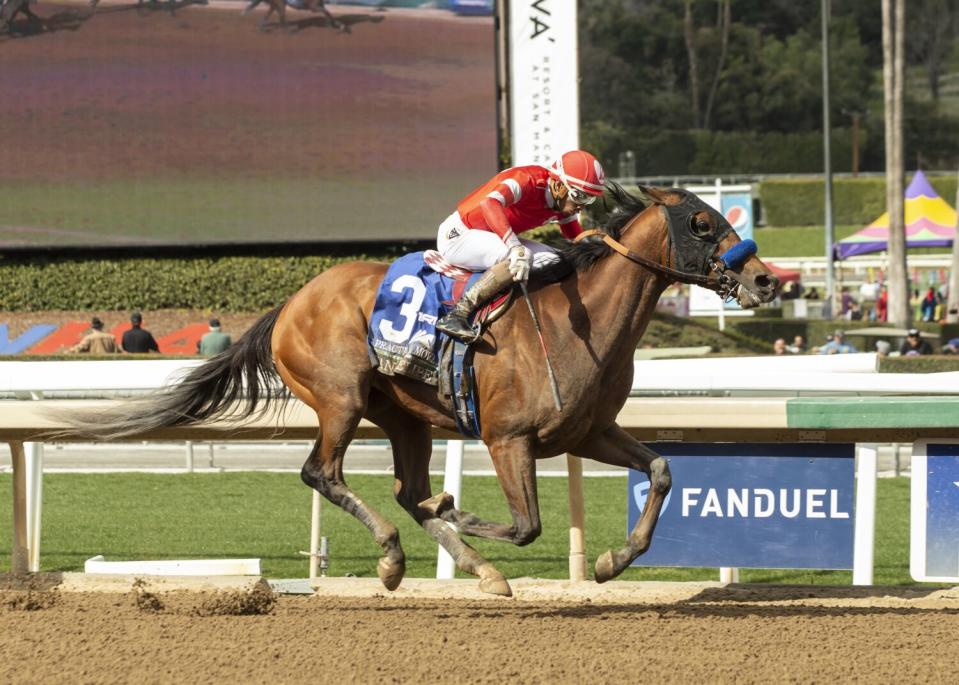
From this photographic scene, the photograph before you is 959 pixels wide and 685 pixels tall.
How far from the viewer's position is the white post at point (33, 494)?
6.13 m

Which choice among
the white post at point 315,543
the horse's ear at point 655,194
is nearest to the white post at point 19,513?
the white post at point 315,543

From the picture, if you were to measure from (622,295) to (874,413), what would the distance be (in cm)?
120

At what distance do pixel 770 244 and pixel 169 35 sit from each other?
27.9 metres

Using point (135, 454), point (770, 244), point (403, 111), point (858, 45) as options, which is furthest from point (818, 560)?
point (858, 45)

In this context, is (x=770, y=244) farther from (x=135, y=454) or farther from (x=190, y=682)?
(x=190, y=682)

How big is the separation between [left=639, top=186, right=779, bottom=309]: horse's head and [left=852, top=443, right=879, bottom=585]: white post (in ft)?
3.99

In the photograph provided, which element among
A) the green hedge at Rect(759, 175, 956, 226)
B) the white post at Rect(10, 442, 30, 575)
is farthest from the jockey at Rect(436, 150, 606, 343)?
the green hedge at Rect(759, 175, 956, 226)

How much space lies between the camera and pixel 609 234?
5160mm

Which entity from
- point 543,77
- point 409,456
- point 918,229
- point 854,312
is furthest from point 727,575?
point 918,229

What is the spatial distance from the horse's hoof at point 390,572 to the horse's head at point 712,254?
4.57 ft

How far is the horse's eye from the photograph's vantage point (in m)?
4.94

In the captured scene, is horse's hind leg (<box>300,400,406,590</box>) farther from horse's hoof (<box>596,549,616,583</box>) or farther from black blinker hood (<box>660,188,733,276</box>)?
black blinker hood (<box>660,188,733,276</box>)

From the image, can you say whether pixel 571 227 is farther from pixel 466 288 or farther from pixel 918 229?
pixel 918 229

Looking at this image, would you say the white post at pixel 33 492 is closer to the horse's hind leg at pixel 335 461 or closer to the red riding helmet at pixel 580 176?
the horse's hind leg at pixel 335 461
